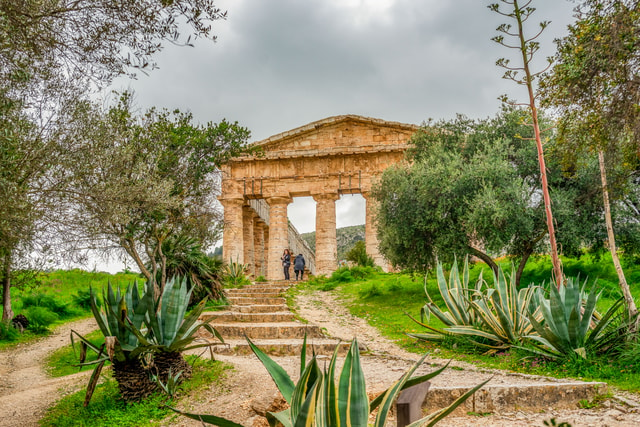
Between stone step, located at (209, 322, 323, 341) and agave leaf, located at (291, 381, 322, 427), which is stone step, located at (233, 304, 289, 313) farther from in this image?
agave leaf, located at (291, 381, 322, 427)

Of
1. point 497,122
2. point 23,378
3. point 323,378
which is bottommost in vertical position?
point 23,378

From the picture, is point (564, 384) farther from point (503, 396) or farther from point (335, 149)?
point (335, 149)

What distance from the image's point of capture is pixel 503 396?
4.01 meters

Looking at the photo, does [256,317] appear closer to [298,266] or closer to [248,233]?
[298,266]

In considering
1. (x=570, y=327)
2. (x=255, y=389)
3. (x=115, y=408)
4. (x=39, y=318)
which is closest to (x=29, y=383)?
(x=115, y=408)

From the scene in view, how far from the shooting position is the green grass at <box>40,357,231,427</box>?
463 cm

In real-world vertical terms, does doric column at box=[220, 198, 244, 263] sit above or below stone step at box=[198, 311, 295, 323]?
above

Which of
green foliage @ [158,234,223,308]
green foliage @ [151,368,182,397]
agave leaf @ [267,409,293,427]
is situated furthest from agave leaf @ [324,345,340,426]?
green foliage @ [158,234,223,308]

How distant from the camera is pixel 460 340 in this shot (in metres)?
6.99

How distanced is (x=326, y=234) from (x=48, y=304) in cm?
1274

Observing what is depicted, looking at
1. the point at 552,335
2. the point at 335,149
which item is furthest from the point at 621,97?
the point at 335,149

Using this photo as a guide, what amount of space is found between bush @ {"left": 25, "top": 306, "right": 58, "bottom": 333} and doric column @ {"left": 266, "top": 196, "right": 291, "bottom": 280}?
11.9m

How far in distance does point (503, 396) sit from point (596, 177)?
11.5 metres

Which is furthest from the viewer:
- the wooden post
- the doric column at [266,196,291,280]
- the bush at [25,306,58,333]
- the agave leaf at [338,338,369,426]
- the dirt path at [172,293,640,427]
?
the doric column at [266,196,291,280]
